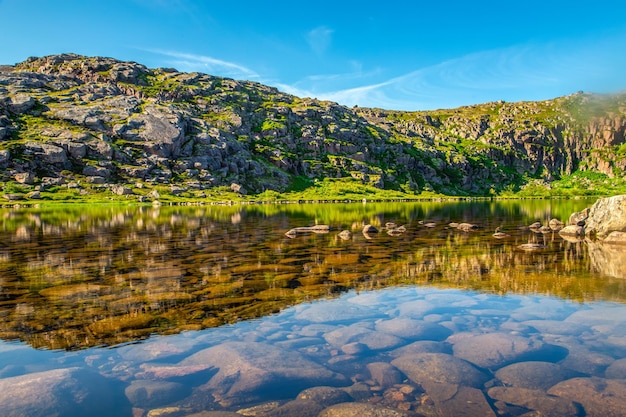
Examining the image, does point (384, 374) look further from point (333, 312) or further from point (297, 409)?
point (333, 312)

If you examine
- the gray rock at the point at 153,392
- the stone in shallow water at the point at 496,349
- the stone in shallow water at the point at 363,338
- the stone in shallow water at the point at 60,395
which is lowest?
the stone in shallow water at the point at 363,338

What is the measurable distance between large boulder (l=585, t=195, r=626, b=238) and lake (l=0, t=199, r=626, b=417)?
54.4 ft

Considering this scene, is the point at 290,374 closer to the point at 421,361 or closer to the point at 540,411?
the point at 421,361

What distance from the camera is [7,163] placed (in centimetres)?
18475

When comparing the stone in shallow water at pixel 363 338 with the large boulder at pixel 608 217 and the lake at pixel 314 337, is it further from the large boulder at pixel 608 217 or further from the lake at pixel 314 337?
the large boulder at pixel 608 217

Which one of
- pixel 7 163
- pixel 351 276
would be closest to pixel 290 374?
pixel 351 276

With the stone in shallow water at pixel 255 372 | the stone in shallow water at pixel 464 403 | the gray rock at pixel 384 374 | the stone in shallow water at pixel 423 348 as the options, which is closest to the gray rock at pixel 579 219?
the stone in shallow water at pixel 423 348

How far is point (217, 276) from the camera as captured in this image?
80.9ft

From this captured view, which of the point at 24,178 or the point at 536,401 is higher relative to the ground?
the point at 24,178

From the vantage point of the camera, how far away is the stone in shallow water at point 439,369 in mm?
10781

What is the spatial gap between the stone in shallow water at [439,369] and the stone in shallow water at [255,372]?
204cm

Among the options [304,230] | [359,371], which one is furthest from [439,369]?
[304,230]

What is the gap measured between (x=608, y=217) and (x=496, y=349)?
42133mm

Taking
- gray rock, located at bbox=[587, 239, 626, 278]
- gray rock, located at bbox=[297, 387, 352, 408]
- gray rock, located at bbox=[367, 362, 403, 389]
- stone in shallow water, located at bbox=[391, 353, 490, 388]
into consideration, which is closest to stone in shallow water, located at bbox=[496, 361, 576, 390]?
stone in shallow water, located at bbox=[391, 353, 490, 388]
